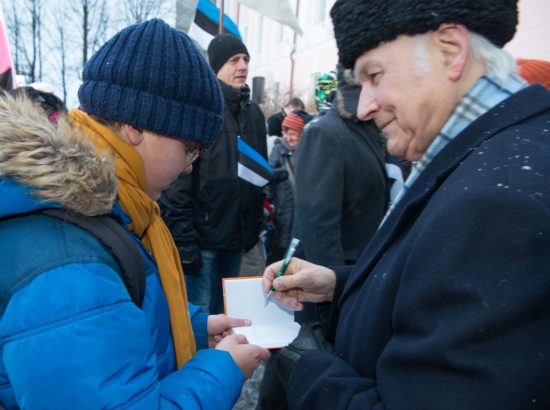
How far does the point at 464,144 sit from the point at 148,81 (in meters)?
0.86

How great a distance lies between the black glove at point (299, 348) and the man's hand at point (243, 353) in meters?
0.09

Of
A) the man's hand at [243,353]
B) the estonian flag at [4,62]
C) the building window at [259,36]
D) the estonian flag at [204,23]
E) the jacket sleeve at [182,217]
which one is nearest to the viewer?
the man's hand at [243,353]

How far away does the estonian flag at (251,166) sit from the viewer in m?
3.14

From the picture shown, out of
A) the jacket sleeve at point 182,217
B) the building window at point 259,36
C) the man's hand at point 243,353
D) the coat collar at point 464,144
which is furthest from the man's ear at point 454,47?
the building window at point 259,36

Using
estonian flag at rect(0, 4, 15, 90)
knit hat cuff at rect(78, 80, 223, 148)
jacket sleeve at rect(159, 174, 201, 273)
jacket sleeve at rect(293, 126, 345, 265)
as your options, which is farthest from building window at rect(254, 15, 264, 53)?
knit hat cuff at rect(78, 80, 223, 148)

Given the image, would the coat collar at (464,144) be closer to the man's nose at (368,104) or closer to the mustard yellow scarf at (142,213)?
the man's nose at (368,104)

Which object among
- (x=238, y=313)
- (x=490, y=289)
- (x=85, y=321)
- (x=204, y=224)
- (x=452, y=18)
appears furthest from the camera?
(x=204, y=224)

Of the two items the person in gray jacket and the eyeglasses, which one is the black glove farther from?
the person in gray jacket

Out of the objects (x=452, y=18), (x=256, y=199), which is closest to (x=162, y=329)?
(x=452, y=18)

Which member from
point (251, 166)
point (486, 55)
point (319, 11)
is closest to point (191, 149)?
point (486, 55)

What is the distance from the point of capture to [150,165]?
→ 128 centimetres

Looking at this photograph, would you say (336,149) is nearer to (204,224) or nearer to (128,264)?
(204,224)

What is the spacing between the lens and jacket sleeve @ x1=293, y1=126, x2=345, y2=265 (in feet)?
8.00

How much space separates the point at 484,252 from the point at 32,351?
0.83m
